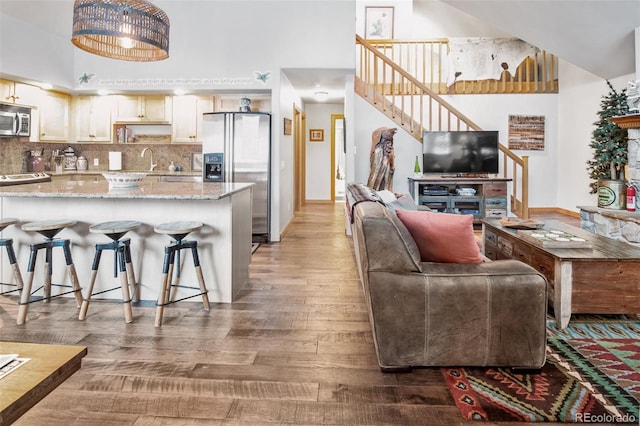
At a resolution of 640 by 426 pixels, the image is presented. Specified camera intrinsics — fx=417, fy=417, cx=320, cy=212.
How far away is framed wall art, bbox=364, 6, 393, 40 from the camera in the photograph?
970cm

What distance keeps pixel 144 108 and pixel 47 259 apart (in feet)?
12.9

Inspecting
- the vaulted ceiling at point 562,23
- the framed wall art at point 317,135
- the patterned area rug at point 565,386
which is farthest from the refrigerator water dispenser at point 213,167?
the framed wall art at point 317,135

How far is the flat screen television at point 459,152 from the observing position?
6.94 m

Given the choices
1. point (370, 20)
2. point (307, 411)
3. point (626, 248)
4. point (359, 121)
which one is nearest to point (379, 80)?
point (359, 121)

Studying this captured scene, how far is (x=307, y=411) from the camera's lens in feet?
6.23

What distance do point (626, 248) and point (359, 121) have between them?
15.9 feet

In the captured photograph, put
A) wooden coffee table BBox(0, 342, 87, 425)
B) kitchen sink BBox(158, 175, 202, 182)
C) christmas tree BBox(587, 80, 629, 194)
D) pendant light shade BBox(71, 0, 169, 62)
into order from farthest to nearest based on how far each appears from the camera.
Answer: kitchen sink BBox(158, 175, 202, 182) < christmas tree BBox(587, 80, 629, 194) < pendant light shade BBox(71, 0, 169, 62) < wooden coffee table BBox(0, 342, 87, 425)

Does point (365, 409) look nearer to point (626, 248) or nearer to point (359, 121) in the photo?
point (626, 248)

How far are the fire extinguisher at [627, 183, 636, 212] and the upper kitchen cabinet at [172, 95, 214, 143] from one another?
5.86m

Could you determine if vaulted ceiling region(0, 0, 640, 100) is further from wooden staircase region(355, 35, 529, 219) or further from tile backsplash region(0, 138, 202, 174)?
tile backsplash region(0, 138, 202, 174)

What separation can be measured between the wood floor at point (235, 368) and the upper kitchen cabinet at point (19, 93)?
10.7 feet

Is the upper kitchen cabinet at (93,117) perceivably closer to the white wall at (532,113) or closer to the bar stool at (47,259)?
the bar stool at (47,259)

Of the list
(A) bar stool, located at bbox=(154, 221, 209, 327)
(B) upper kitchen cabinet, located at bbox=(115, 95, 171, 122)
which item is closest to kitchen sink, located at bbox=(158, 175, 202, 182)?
(B) upper kitchen cabinet, located at bbox=(115, 95, 171, 122)

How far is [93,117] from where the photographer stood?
6.55 m
